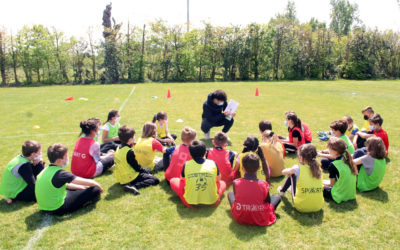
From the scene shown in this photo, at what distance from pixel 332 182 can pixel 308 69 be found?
37111 mm

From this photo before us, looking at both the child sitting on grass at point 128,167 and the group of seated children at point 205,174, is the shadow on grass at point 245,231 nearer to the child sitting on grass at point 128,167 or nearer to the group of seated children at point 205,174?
the group of seated children at point 205,174

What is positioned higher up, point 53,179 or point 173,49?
point 173,49

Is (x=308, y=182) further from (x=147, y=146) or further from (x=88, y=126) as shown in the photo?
(x=88, y=126)

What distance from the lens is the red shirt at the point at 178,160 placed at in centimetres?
498

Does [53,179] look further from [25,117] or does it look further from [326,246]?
[25,117]

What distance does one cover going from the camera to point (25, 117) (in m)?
12.0

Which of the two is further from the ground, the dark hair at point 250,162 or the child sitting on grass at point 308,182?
the dark hair at point 250,162

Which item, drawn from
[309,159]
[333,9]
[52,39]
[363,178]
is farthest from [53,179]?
[333,9]

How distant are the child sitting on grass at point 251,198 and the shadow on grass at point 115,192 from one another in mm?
2230

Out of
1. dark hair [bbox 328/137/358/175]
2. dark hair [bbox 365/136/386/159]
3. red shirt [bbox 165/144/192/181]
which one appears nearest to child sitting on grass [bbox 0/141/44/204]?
red shirt [bbox 165/144/192/181]

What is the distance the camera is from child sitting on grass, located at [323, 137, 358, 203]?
171 inches

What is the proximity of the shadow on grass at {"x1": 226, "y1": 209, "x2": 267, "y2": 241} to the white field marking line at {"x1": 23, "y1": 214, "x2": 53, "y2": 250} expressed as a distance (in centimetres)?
274

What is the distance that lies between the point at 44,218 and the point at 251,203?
10.6ft

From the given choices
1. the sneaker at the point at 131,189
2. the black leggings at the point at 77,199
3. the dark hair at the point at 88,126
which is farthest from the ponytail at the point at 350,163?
the dark hair at the point at 88,126
